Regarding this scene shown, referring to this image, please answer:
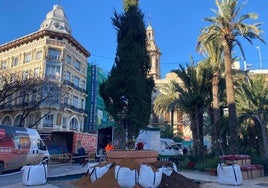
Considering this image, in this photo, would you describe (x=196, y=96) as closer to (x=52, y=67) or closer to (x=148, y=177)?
(x=148, y=177)

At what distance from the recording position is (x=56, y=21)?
52.7 metres

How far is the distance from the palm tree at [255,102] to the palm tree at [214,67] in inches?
82.9

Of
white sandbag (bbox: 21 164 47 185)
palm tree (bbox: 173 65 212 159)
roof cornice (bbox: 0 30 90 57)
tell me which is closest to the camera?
white sandbag (bbox: 21 164 47 185)

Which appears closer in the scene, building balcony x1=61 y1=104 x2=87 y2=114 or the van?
the van

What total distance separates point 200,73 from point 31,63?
34018 millimetres

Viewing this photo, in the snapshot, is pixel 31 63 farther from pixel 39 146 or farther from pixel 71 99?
pixel 39 146

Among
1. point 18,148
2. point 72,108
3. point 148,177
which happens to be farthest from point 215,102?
point 72,108

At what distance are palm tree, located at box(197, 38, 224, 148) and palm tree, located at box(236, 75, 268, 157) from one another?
82.9 inches

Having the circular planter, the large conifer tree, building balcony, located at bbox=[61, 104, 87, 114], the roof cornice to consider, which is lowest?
the circular planter

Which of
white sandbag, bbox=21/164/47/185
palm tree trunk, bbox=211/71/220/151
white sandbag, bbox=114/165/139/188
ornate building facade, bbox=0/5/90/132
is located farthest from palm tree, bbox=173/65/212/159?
ornate building facade, bbox=0/5/90/132

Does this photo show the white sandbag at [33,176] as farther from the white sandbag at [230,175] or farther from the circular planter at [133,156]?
the white sandbag at [230,175]

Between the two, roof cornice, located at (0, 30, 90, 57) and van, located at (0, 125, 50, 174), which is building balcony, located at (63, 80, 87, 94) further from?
van, located at (0, 125, 50, 174)

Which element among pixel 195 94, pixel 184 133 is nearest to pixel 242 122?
pixel 195 94

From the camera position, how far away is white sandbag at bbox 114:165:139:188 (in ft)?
29.7
